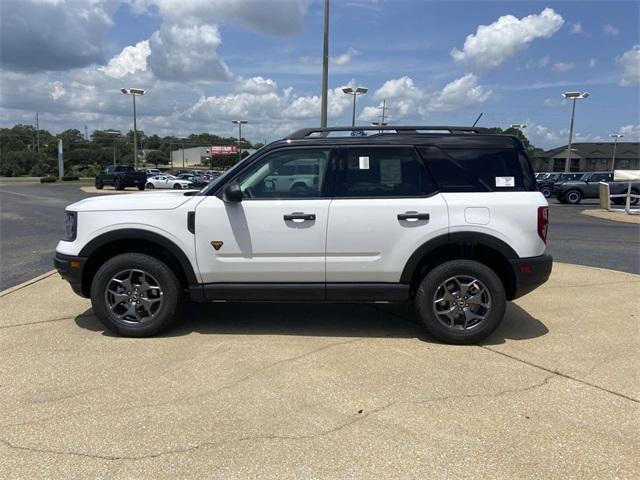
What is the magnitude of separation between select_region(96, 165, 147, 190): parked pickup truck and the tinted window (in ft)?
115

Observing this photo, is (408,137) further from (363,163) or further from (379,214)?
(379,214)

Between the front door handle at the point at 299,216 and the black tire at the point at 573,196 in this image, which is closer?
the front door handle at the point at 299,216

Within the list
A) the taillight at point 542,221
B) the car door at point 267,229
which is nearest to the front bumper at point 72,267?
the car door at point 267,229

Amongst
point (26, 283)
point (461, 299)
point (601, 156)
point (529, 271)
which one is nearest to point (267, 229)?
point (461, 299)

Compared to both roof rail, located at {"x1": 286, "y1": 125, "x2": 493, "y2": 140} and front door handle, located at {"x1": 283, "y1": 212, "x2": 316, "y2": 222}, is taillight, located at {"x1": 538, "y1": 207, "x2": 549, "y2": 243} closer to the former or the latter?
roof rail, located at {"x1": 286, "y1": 125, "x2": 493, "y2": 140}

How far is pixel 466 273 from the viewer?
15.0 ft

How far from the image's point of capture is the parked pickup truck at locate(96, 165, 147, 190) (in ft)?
120

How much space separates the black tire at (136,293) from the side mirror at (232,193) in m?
0.87

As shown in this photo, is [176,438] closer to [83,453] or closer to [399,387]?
[83,453]

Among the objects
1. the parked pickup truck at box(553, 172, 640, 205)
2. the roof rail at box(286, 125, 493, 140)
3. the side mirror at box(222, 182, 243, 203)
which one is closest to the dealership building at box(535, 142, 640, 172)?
the parked pickup truck at box(553, 172, 640, 205)

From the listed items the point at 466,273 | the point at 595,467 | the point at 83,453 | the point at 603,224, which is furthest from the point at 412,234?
the point at 603,224

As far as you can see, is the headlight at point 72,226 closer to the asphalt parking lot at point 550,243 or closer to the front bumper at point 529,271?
the asphalt parking lot at point 550,243

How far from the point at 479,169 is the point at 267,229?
194 cm

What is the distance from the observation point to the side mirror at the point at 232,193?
4.45 meters
